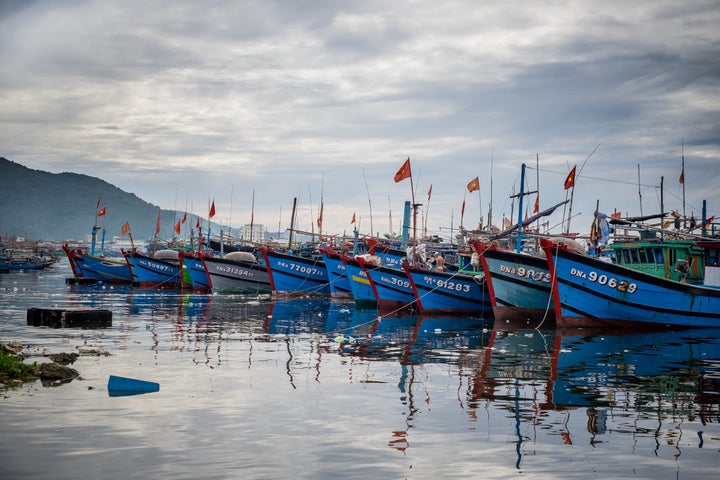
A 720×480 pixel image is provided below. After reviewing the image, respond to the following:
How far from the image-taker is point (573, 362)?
18.8 meters

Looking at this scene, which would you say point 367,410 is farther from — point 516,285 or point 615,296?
point 516,285

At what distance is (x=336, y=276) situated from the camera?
156 ft

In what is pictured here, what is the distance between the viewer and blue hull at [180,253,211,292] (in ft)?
190

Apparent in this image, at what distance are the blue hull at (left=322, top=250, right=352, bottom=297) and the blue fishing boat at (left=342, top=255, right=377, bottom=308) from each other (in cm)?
446

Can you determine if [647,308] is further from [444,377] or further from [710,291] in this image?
[444,377]

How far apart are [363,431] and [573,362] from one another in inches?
366

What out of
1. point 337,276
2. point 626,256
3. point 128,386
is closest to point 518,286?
point 626,256

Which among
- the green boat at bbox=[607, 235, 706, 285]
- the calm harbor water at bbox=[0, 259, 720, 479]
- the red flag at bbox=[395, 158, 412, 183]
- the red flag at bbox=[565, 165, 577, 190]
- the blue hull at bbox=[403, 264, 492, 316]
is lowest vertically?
the calm harbor water at bbox=[0, 259, 720, 479]

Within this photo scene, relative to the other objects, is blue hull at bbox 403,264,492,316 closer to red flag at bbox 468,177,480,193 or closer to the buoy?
red flag at bbox 468,177,480,193

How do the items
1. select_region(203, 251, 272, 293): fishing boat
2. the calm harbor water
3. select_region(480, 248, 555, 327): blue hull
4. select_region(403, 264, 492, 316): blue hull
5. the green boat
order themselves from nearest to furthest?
the calm harbor water → select_region(480, 248, 555, 327): blue hull → the green boat → select_region(403, 264, 492, 316): blue hull → select_region(203, 251, 272, 293): fishing boat

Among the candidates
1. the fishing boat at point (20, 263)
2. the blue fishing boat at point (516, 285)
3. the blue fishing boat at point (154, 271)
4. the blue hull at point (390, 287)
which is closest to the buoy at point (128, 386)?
the blue fishing boat at point (516, 285)

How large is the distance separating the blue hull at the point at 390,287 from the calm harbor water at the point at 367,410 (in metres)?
14.6

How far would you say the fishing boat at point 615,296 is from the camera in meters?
26.4

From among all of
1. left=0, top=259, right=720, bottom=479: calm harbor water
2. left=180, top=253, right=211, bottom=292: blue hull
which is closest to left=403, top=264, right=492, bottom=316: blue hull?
left=0, top=259, right=720, bottom=479: calm harbor water
